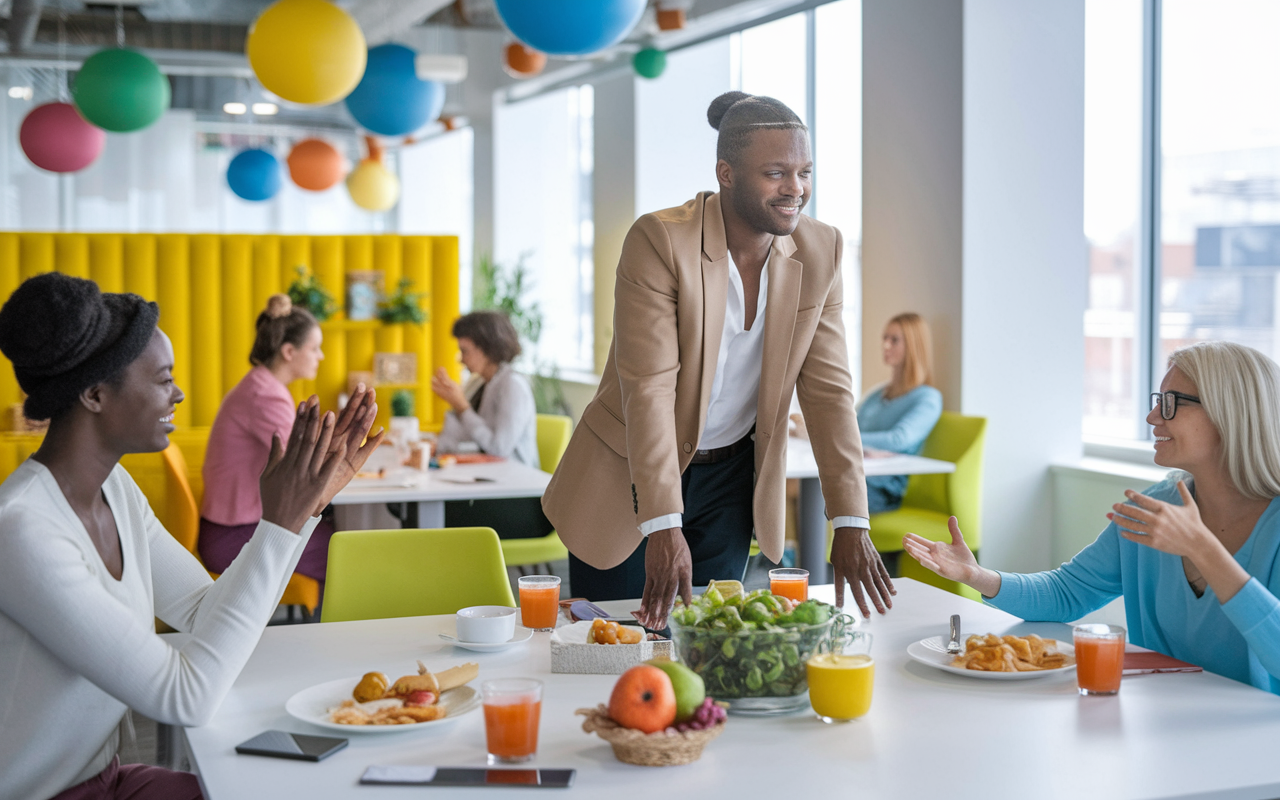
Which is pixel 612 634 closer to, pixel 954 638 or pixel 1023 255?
pixel 954 638

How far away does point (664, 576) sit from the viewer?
178 centimetres

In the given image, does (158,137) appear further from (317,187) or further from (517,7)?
(517,7)

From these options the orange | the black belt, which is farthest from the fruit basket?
the black belt

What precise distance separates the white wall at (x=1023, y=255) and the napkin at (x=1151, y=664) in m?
3.35

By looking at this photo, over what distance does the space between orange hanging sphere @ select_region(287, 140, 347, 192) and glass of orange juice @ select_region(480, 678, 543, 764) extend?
25.3 ft

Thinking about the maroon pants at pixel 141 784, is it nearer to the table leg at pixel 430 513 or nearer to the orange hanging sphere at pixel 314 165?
the table leg at pixel 430 513

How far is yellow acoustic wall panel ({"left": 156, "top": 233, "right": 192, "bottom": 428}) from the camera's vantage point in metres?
6.71

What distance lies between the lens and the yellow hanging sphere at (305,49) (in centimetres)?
454

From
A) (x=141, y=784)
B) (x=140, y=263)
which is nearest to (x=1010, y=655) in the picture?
(x=141, y=784)

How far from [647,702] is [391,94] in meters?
5.13

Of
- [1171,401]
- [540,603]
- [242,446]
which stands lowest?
[540,603]

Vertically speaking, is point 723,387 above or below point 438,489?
above

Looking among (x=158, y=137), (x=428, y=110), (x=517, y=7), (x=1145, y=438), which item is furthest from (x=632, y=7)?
(x=158, y=137)

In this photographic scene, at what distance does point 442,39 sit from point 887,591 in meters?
9.02
